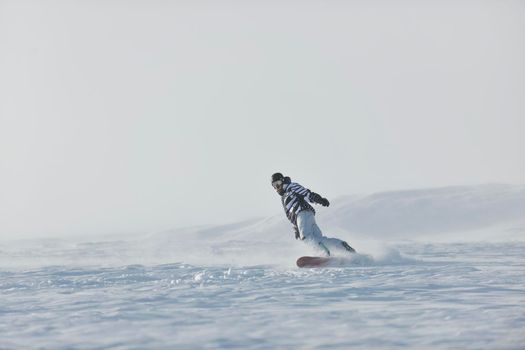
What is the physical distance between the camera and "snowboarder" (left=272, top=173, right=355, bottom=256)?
15047 mm

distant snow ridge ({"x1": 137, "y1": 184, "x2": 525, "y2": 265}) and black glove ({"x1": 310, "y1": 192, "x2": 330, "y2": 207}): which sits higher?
distant snow ridge ({"x1": 137, "y1": 184, "x2": 525, "y2": 265})

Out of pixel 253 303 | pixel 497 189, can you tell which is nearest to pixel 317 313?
pixel 253 303

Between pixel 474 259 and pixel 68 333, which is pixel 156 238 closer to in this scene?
pixel 474 259

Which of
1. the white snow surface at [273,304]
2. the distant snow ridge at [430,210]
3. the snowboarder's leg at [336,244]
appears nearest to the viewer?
the white snow surface at [273,304]

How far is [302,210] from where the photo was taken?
50.4ft

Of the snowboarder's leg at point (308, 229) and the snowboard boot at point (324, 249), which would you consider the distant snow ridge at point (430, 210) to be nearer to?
the snowboarder's leg at point (308, 229)

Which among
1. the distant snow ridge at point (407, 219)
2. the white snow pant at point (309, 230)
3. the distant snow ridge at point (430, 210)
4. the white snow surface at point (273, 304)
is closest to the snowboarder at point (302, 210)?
the white snow pant at point (309, 230)

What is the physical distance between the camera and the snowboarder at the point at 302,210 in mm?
15047

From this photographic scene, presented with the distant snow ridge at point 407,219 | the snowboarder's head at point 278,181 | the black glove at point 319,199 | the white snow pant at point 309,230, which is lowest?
the white snow pant at point 309,230

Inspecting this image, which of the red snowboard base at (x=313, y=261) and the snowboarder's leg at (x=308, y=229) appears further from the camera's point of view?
the snowboarder's leg at (x=308, y=229)

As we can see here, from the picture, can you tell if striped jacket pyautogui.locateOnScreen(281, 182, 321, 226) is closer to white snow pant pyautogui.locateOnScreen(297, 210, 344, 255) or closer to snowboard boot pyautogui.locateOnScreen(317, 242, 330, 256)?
white snow pant pyautogui.locateOnScreen(297, 210, 344, 255)

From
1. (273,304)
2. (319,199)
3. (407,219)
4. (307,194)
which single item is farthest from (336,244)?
(407,219)

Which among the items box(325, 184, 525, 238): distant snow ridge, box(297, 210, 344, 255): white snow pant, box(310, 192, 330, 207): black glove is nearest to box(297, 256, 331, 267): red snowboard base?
box(297, 210, 344, 255): white snow pant

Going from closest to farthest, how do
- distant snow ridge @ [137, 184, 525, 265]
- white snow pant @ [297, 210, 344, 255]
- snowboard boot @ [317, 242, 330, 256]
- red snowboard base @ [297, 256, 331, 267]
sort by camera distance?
red snowboard base @ [297, 256, 331, 267] → snowboard boot @ [317, 242, 330, 256] → white snow pant @ [297, 210, 344, 255] → distant snow ridge @ [137, 184, 525, 265]
